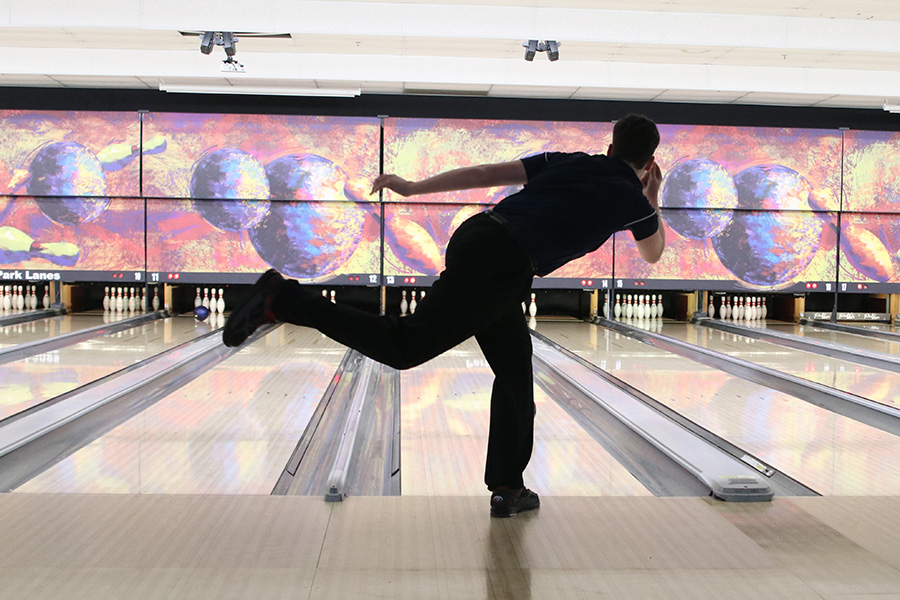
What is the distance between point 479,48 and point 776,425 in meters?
4.28

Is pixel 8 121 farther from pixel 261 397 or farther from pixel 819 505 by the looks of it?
pixel 819 505

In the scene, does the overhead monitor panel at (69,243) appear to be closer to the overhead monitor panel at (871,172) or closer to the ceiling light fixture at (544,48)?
the ceiling light fixture at (544,48)

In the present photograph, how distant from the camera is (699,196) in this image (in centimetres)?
781

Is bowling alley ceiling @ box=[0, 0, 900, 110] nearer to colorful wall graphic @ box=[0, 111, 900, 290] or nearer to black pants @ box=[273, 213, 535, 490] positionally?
colorful wall graphic @ box=[0, 111, 900, 290]

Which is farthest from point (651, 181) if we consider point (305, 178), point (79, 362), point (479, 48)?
point (305, 178)

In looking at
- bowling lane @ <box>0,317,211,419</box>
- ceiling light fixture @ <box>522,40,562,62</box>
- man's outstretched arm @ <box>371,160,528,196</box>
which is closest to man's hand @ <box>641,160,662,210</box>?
man's outstretched arm @ <box>371,160,528,196</box>

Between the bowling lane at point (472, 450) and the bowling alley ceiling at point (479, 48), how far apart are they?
276 centimetres

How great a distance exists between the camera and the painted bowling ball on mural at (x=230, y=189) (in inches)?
296

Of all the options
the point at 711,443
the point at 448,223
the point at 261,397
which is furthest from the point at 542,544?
the point at 448,223

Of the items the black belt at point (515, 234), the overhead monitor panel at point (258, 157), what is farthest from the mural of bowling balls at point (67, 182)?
the black belt at point (515, 234)

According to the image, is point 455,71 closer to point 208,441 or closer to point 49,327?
point 49,327

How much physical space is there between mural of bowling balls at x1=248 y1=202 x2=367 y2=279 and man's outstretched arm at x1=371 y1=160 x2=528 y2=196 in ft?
18.9

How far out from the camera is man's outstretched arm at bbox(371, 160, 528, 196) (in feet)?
6.13

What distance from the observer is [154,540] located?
1731 mm
